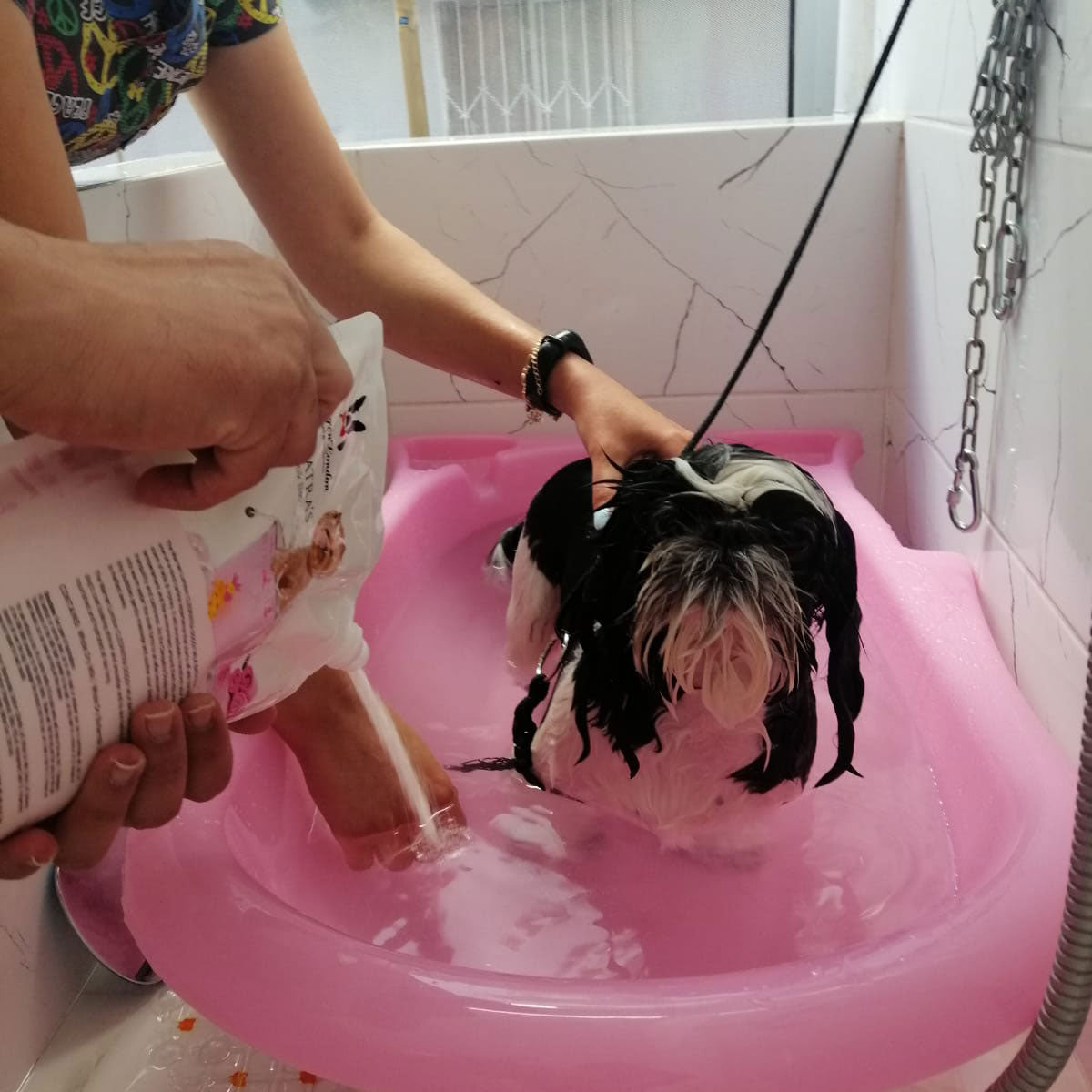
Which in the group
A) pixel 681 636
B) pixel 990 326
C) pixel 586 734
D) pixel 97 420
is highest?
pixel 97 420

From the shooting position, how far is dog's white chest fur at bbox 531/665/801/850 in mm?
1115

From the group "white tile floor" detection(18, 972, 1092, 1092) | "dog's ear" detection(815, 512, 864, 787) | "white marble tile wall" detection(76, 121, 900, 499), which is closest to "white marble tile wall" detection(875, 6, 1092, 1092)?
"white marble tile wall" detection(76, 121, 900, 499)

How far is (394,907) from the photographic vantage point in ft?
3.76

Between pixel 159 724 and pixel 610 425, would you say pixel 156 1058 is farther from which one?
pixel 610 425

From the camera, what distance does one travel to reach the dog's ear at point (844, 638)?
103cm

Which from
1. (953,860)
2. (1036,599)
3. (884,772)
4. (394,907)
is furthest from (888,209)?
(394,907)

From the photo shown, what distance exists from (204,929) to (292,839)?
32 centimetres

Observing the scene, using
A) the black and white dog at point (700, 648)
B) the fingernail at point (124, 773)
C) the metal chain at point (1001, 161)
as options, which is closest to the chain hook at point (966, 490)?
the metal chain at point (1001, 161)

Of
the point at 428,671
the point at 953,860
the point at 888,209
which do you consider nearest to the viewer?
the point at 953,860

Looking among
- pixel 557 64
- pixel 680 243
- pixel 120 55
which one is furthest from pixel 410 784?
pixel 557 64

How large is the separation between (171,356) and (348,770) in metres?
0.74

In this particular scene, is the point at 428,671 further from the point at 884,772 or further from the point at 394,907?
the point at 884,772

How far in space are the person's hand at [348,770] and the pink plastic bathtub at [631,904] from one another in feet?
0.11

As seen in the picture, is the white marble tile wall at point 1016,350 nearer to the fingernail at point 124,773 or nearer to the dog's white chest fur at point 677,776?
the dog's white chest fur at point 677,776
